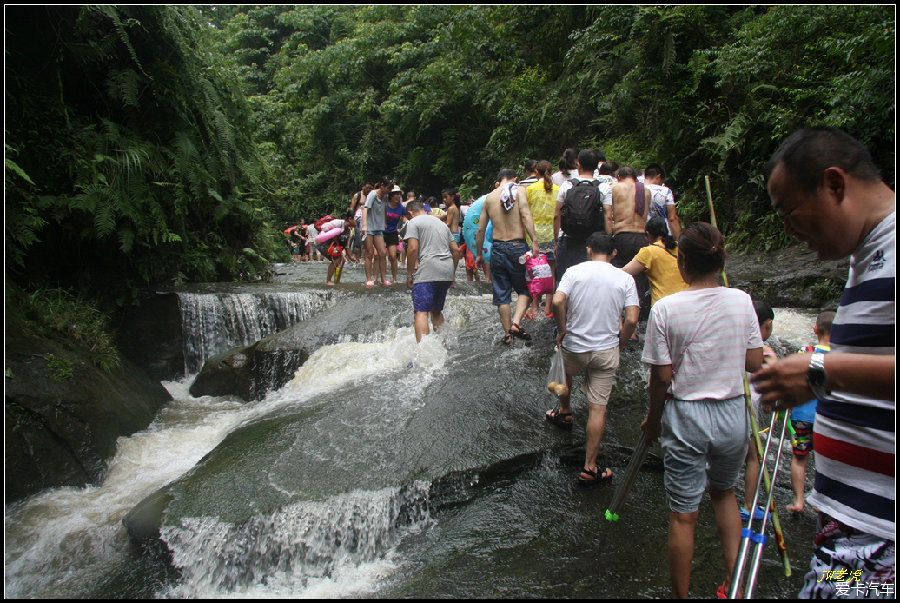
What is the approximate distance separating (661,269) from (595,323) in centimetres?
93

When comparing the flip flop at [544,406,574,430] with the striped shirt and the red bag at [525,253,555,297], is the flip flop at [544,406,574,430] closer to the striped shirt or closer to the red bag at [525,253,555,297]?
the red bag at [525,253,555,297]

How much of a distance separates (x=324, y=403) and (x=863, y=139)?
8957 mm

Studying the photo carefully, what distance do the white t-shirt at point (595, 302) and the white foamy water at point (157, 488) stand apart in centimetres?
220

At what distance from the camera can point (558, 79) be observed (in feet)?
57.3

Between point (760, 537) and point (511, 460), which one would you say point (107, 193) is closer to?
point (511, 460)

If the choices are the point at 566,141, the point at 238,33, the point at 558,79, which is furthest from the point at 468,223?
the point at 238,33

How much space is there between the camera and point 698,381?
2.86m

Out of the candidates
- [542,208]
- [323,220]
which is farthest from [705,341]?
[323,220]

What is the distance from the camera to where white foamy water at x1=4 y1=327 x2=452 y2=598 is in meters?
4.02

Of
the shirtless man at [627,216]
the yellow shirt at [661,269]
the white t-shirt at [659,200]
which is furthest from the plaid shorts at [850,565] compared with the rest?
the white t-shirt at [659,200]

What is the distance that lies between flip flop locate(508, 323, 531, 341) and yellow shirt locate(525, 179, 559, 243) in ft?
4.89

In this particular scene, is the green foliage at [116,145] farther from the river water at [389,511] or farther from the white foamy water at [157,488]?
the river water at [389,511]

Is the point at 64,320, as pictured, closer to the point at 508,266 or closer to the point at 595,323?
the point at 508,266

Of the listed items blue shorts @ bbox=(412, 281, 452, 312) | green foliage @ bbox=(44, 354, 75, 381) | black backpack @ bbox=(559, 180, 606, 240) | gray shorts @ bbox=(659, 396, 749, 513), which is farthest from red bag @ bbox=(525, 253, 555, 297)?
green foliage @ bbox=(44, 354, 75, 381)
